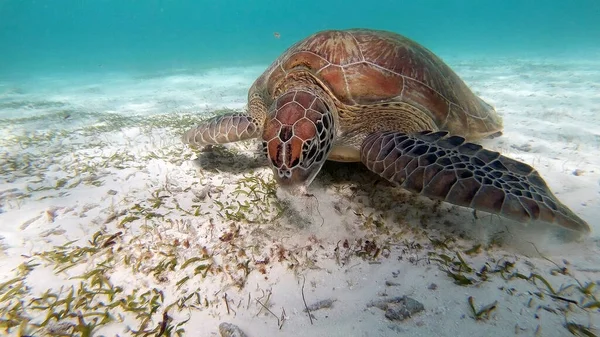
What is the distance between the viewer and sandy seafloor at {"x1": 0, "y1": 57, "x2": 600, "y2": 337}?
5.51ft

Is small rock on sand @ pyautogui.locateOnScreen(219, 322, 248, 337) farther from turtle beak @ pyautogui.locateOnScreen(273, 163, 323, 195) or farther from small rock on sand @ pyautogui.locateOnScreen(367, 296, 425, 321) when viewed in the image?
turtle beak @ pyautogui.locateOnScreen(273, 163, 323, 195)

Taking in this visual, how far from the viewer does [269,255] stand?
7.29 feet

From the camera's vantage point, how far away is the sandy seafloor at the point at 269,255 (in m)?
1.68

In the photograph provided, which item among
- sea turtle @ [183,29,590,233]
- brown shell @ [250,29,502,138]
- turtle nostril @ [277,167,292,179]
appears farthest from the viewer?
brown shell @ [250,29,502,138]

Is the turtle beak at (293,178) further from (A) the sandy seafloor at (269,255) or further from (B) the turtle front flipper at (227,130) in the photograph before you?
(B) the turtle front flipper at (227,130)

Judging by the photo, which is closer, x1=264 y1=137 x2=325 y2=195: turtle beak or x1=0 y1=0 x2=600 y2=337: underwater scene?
x1=0 y1=0 x2=600 y2=337: underwater scene

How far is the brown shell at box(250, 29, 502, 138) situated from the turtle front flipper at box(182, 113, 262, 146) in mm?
490

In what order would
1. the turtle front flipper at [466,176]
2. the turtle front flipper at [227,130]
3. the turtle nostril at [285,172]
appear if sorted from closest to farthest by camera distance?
1. the turtle front flipper at [466,176]
2. the turtle nostril at [285,172]
3. the turtle front flipper at [227,130]

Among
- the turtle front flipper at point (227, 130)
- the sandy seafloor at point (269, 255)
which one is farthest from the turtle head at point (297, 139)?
the turtle front flipper at point (227, 130)

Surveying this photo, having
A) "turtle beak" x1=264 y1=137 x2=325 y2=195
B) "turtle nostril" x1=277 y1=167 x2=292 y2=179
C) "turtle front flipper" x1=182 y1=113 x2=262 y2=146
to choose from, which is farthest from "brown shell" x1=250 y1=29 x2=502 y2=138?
"turtle nostril" x1=277 y1=167 x2=292 y2=179

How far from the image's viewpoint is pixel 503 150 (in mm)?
4164

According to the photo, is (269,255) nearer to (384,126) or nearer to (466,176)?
(466,176)

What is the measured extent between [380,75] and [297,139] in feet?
5.03

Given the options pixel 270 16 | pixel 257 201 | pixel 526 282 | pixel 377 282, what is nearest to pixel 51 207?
pixel 257 201
